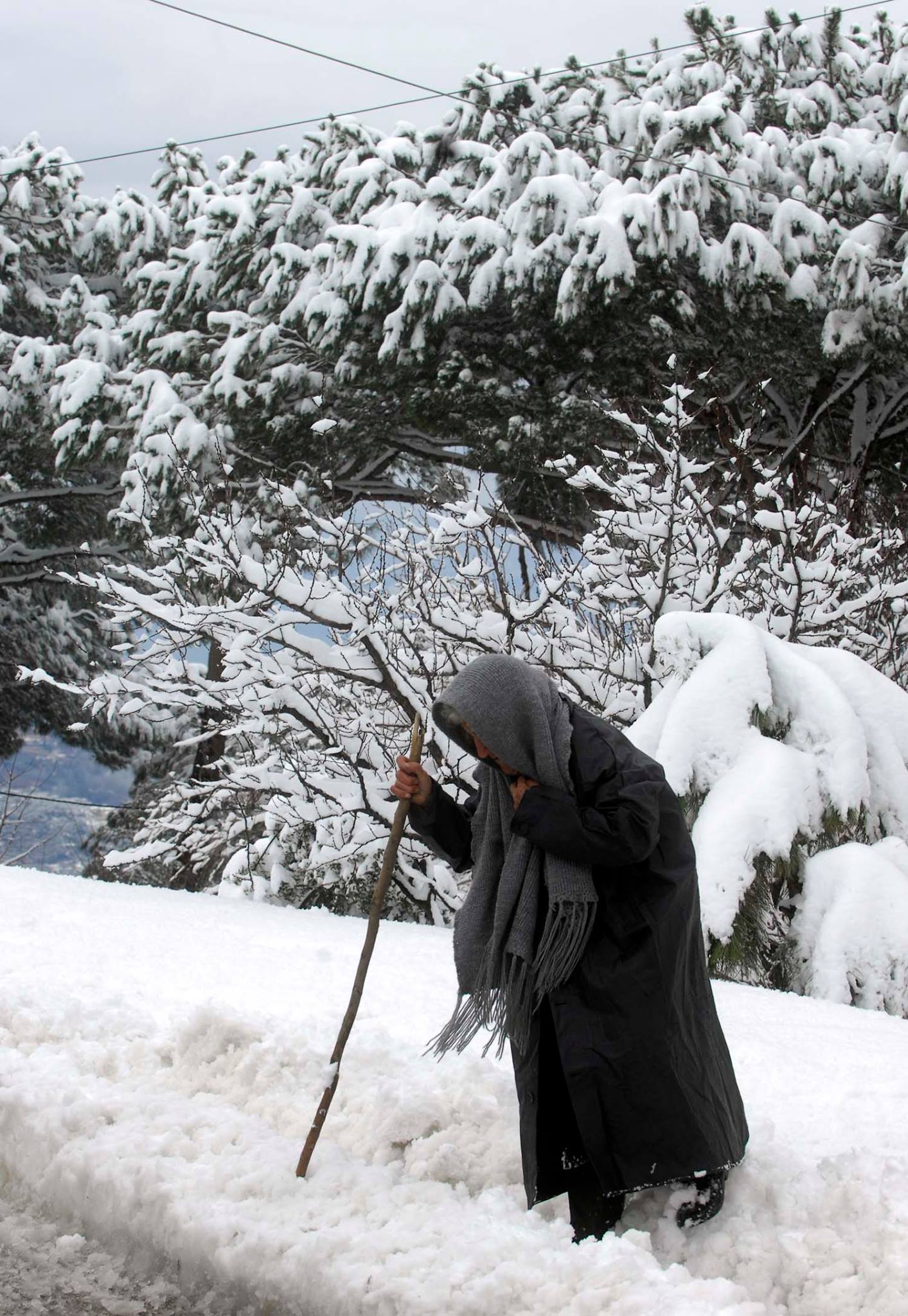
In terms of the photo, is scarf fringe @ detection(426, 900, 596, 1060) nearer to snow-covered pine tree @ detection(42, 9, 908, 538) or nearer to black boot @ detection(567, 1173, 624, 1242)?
black boot @ detection(567, 1173, 624, 1242)

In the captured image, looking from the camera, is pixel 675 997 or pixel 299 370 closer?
pixel 675 997

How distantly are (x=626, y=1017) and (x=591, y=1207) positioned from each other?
1.31ft

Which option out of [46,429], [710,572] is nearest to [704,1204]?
[710,572]

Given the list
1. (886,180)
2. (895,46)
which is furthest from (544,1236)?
(895,46)

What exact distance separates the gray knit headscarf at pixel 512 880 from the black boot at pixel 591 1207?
0.94 ft

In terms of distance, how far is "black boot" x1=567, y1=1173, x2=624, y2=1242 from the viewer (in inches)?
89.0

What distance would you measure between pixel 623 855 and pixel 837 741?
2.35m

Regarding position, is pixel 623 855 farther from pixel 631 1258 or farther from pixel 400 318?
pixel 400 318

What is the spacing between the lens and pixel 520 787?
236 cm

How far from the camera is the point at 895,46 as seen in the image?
12125 millimetres

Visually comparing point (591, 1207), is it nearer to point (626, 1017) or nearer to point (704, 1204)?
point (704, 1204)

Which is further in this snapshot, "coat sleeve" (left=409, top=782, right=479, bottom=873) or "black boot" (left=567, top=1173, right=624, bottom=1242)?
"coat sleeve" (left=409, top=782, right=479, bottom=873)

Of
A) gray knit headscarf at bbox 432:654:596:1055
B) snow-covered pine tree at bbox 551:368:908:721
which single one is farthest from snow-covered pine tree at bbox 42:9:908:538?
gray knit headscarf at bbox 432:654:596:1055

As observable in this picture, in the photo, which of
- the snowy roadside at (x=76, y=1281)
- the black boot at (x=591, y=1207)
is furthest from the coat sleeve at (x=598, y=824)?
the snowy roadside at (x=76, y=1281)
